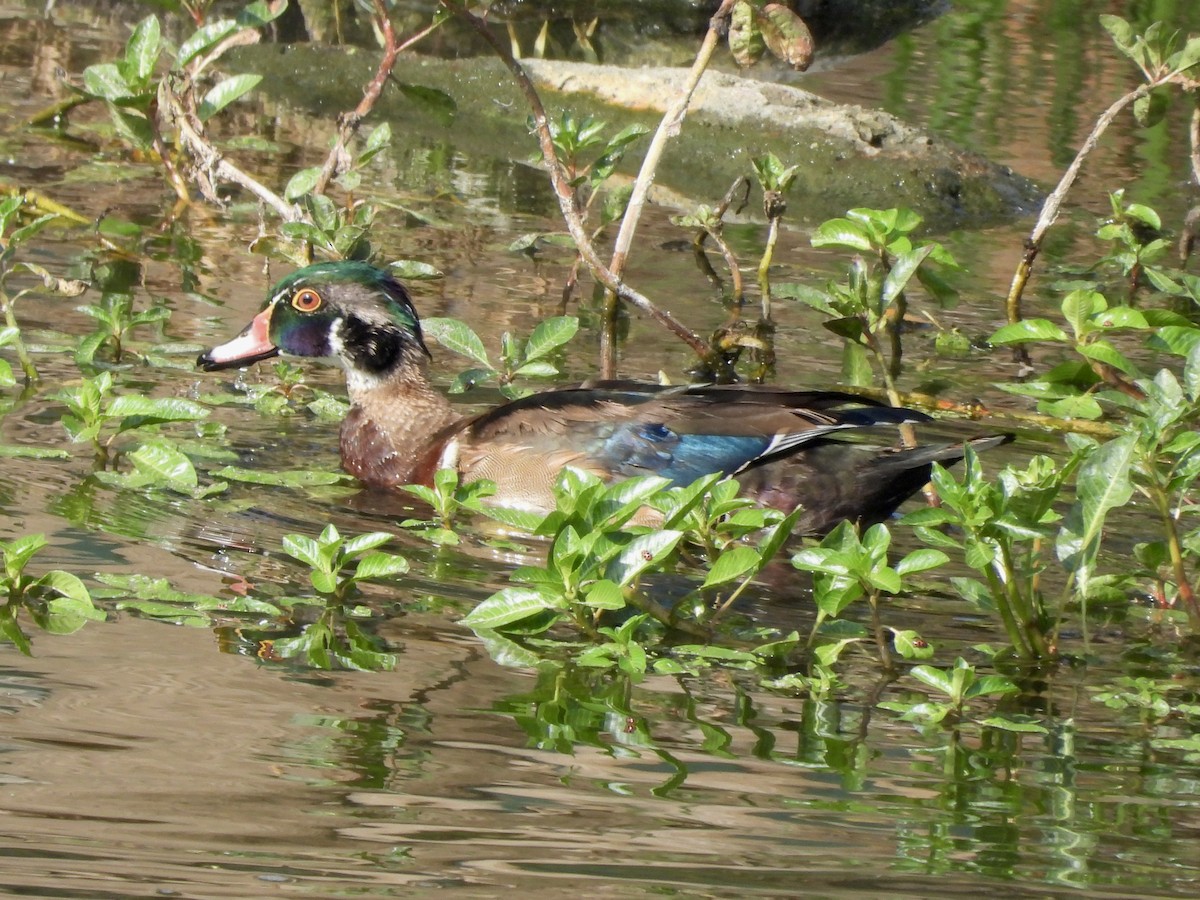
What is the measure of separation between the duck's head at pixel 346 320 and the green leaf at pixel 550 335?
57 centimetres

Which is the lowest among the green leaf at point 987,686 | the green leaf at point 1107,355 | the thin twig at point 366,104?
the green leaf at point 987,686

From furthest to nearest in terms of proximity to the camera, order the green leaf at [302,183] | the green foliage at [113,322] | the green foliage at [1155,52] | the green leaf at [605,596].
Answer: the green leaf at [302,183] < the green foliage at [1155,52] < the green foliage at [113,322] < the green leaf at [605,596]

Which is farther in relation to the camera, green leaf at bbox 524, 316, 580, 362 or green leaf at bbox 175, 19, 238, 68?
green leaf at bbox 175, 19, 238, 68

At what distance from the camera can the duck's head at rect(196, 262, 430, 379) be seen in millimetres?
6574

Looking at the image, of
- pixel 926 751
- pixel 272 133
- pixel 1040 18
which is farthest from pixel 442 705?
pixel 1040 18

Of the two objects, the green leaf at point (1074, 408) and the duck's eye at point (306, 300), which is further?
the duck's eye at point (306, 300)

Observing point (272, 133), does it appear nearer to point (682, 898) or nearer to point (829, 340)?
point (829, 340)

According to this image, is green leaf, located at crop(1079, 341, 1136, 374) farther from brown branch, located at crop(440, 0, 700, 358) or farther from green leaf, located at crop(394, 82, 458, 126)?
green leaf, located at crop(394, 82, 458, 126)

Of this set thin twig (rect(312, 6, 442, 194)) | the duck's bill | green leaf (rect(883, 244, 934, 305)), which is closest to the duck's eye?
the duck's bill

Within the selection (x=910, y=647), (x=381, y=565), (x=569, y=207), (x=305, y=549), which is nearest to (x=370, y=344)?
(x=569, y=207)

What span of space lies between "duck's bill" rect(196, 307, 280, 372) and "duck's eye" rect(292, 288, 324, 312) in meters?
0.11

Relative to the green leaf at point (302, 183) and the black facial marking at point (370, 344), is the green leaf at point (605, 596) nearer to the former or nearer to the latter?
the black facial marking at point (370, 344)

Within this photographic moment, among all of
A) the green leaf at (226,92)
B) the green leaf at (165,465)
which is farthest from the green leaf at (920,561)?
the green leaf at (226,92)

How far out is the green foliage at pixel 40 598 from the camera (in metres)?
3.89
